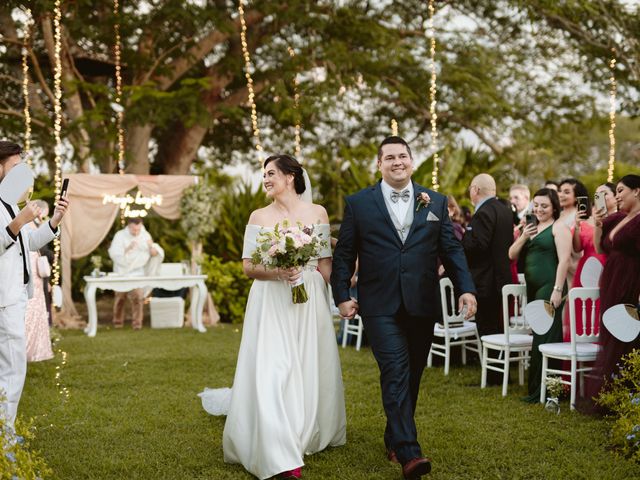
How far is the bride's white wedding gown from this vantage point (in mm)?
4340

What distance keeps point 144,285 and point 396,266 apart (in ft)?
25.8

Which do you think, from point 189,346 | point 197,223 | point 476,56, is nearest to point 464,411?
point 189,346

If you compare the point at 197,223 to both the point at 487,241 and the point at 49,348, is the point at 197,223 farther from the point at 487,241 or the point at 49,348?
the point at 487,241

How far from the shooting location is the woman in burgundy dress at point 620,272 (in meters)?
5.35

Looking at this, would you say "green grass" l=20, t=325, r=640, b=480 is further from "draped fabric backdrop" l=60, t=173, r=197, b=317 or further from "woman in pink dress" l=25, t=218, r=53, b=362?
"draped fabric backdrop" l=60, t=173, r=197, b=317

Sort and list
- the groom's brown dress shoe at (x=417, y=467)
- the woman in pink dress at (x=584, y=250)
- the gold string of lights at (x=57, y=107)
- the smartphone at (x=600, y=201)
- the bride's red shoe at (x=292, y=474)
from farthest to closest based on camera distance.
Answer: the gold string of lights at (x=57, y=107)
the woman in pink dress at (x=584, y=250)
the smartphone at (x=600, y=201)
the bride's red shoe at (x=292, y=474)
the groom's brown dress shoe at (x=417, y=467)

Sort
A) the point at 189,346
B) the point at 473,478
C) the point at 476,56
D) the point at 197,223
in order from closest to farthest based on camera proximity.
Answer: the point at 473,478, the point at 189,346, the point at 197,223, the point at 476,56

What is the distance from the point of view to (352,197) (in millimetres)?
4461

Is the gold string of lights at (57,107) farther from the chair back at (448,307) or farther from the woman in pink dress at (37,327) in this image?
the chair back at (448,307)

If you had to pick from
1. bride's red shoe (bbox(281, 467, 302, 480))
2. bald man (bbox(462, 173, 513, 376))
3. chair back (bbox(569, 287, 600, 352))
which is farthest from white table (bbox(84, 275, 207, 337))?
bride's red shoe (bbox(281, 467, 302, 480))

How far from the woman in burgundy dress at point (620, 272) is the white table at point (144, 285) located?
711 cm

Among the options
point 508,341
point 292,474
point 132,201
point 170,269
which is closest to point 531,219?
point 508,341

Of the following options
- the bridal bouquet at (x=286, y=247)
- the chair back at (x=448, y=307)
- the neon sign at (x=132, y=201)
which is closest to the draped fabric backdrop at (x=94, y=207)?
the neon sign at (x=132, y=201)

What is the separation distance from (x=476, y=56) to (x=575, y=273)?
32.4 ft
